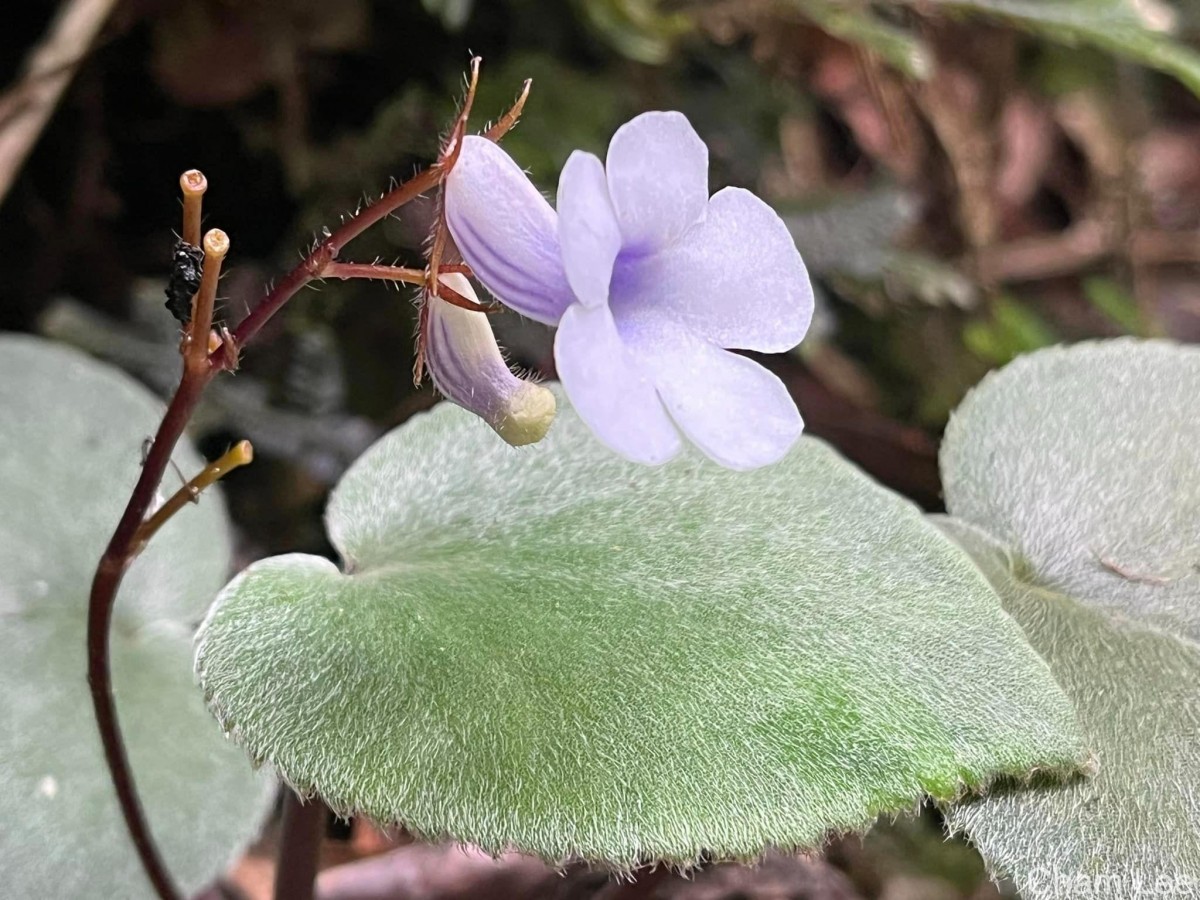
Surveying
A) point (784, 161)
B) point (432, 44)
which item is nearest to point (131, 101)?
point (432, 44)

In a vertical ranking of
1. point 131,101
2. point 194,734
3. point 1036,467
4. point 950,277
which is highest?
point 131,101

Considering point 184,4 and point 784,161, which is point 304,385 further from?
point 784,161

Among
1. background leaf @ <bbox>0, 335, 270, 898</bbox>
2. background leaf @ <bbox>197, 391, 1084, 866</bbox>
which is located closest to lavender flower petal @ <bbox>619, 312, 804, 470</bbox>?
background leaf @ <bbox>197, 391, 1084, 866</bbox>
